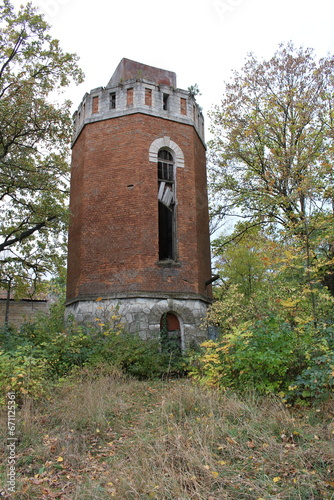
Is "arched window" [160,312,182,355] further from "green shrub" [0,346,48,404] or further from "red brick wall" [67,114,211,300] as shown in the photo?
"green shrub" [0,346,48,404]

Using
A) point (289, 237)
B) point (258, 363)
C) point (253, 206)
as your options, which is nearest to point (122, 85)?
point (253, 206)

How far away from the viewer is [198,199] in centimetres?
1402

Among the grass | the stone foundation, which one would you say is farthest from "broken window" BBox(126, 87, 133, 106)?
the grass

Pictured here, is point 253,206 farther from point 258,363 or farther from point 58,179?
point 258,363

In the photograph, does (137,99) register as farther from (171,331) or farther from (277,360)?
(277,360)

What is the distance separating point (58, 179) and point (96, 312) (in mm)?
4347

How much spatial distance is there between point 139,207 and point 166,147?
2.62m

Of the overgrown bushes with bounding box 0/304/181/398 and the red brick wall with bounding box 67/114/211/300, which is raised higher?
the red brick wall with bounding box 67/114/211/300

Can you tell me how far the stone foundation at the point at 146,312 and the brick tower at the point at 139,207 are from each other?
3 cm

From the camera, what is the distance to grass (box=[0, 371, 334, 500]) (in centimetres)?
383

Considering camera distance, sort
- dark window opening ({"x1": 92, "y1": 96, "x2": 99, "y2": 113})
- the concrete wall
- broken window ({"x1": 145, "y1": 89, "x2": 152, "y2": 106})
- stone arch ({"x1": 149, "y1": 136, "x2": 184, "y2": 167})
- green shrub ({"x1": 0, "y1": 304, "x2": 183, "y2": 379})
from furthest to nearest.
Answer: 1. the concrete wall
2. dark window opening ({"x1": 92, "y1": 96, "x2": 99, "y2": 113})
3. broken window ({"x1": 145, "y1": 89, "x2": 152, "y2": 106})
4. stone arch ({"x1": 149, "y1": 136, "x2": 184, "y2": 167})
5. green shrub ({"x1": 0, "y1": 304, "x2": 183, "y2": 379})

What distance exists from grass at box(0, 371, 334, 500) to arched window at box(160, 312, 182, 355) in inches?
180

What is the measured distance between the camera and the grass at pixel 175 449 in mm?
3834

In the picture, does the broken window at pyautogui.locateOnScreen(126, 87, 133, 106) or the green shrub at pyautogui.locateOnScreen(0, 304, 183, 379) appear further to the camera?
the broken window at pyautogui.locateOnScreen(126, 87, 133, 106)
